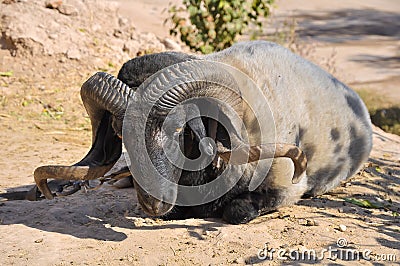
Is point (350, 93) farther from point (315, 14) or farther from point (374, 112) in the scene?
point (315, 14)

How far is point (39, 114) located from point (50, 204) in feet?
11.2

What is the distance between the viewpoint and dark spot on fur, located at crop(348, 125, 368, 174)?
20.8ft

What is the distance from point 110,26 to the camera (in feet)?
34.8

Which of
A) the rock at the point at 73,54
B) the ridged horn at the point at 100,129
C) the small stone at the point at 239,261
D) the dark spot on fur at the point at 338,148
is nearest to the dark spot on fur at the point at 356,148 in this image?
the dark spot on fur at the point at 338,148

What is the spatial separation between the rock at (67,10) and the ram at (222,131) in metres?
5.07

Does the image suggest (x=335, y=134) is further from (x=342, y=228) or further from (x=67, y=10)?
(x=67, y=10)

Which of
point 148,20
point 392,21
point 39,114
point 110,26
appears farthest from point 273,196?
point 392,21

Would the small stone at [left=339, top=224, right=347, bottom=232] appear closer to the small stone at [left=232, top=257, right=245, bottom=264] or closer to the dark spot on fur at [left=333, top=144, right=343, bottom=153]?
the small stone at [left=232, top=257, right=245, bottom=264]

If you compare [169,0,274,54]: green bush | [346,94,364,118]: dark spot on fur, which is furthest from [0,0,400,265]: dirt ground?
[169,0,274,54]: green bush

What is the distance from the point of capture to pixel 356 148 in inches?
252

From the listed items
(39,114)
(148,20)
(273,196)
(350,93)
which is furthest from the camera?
(148,20)
